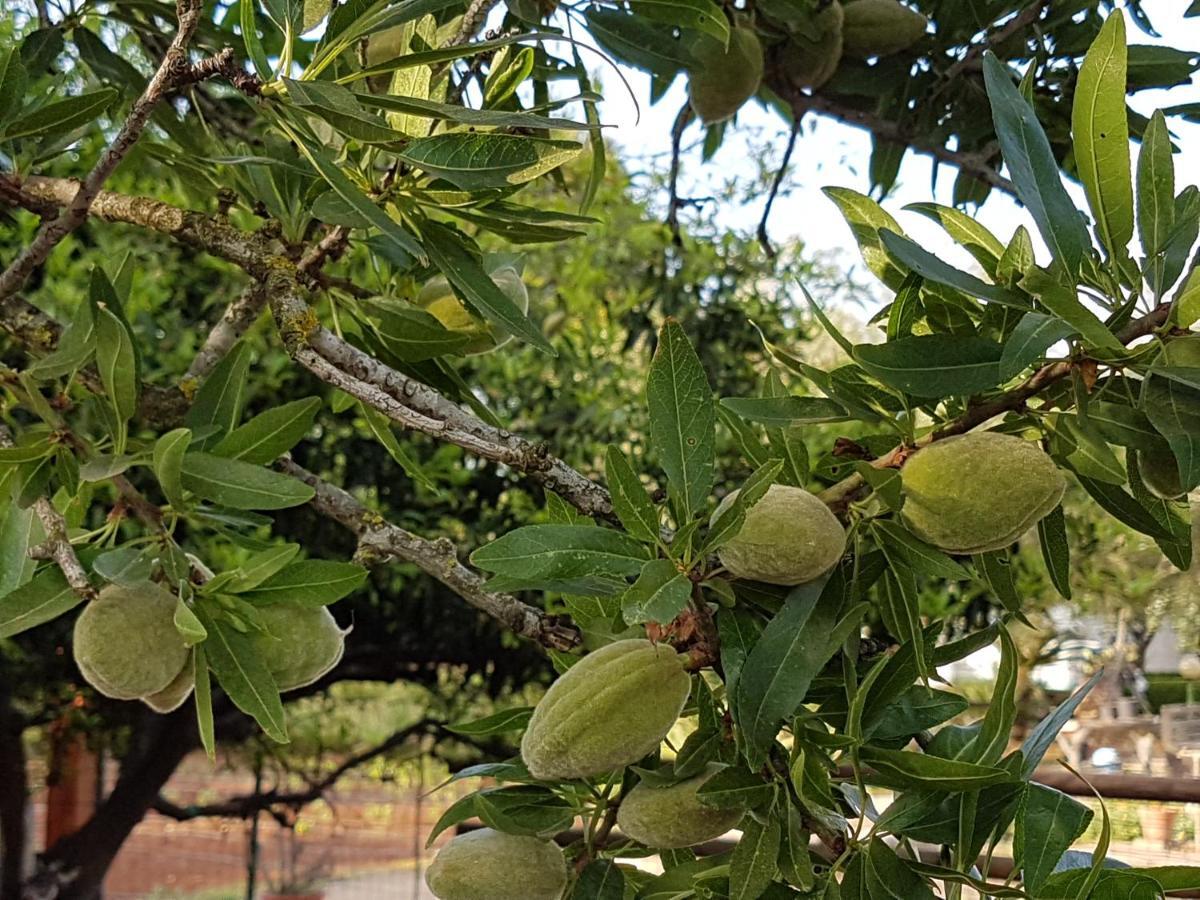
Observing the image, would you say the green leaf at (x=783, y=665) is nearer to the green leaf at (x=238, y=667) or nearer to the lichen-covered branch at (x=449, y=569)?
the lichen-covered branch at (x=449, y=569)

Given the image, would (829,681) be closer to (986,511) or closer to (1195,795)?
(986,511)

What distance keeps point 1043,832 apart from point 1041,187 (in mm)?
365

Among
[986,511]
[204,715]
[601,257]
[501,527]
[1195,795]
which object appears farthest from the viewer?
[601,257]

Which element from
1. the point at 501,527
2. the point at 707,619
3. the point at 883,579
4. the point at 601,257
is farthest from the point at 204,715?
the point at 601,257

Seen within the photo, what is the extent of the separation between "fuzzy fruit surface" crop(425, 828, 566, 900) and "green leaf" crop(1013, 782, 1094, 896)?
29cm

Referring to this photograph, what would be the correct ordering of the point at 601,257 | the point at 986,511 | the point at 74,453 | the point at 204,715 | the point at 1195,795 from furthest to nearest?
the point at 601,257, the point at 1195,795, the point at 74,453, the point at 204,715, the point at 986,511

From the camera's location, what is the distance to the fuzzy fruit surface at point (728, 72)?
1.31m

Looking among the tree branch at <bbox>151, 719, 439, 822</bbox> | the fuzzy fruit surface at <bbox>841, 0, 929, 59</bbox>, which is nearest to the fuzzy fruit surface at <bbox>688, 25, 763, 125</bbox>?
the fuzzy fruit surface at <bbox>841, 0, 929, 59</bbox>

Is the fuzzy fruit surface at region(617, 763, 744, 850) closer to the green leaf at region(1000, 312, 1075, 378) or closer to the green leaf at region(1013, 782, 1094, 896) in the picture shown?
the green leaf at region(1013, 782, 1094, 896)

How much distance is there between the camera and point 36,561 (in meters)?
0.85

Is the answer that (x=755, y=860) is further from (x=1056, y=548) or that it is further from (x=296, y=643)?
(x=296, y=643)

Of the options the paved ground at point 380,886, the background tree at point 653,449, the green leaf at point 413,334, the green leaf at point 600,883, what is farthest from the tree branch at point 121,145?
the paved ground at point 380,886

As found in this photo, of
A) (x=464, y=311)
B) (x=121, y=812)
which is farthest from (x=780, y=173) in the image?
(x=121, y=812)

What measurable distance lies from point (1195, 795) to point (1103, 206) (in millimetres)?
1143
